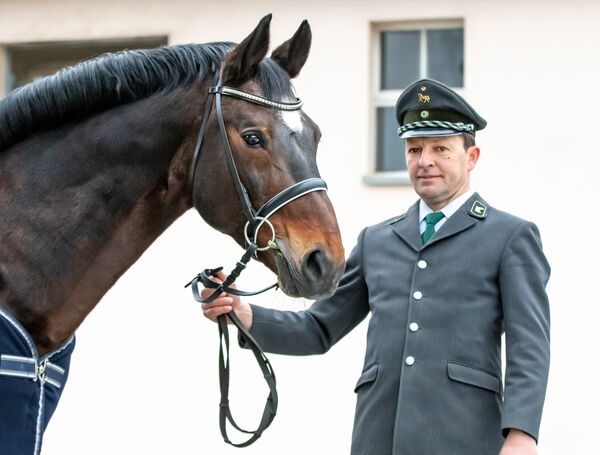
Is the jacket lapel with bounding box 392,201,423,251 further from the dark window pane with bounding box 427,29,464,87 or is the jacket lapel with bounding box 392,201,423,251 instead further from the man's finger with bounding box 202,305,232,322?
the dark window pane with bounding box 427,29,464,87

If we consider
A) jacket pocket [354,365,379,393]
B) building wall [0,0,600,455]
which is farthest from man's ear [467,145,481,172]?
building wall [0,0,600,455]

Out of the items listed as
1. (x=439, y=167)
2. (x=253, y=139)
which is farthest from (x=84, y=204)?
(x=439, y=167)

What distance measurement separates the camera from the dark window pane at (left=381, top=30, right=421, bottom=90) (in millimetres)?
6849

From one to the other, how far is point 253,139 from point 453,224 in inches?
26.1

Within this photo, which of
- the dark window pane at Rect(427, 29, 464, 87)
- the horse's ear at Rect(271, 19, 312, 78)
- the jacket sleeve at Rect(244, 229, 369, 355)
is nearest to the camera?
the horse's ear at Rect(271, 19, 312, 78)

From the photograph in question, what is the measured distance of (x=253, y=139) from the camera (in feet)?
8.02

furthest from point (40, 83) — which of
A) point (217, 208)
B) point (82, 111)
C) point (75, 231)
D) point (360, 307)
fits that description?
point (360, 307)

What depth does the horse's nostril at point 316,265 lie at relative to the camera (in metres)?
2.35

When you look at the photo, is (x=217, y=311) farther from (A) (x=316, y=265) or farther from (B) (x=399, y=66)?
(B) (x=399, y=66)

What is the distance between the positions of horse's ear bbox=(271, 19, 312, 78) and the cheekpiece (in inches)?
15.0

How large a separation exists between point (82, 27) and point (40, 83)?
4908 millimetres

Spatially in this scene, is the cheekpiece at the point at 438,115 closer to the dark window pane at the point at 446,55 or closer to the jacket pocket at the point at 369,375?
the jacket pocket at the point at 369,375

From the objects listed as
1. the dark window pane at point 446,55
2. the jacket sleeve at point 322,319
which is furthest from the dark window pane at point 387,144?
the jacket sleeve at point 322,319

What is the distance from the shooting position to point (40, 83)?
2.47 metres
